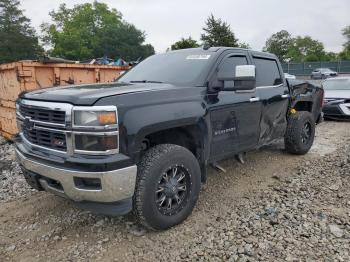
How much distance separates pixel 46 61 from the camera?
6820 mm

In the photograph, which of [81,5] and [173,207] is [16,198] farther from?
[81,5]

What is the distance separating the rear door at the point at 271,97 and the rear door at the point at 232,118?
8.5 inches

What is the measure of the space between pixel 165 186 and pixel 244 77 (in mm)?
1447

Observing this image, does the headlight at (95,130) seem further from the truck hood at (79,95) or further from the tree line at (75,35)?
the tree line at (75,35)

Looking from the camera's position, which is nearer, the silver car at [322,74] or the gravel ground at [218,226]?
the gravel ground at [218,226]

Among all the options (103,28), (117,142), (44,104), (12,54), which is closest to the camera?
(117,142)

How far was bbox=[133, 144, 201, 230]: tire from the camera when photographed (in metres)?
2.99

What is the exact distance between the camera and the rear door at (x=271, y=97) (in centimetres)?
457

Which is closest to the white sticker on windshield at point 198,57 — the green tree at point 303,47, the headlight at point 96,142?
the headlight at point 96,142

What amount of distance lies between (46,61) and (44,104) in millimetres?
4357

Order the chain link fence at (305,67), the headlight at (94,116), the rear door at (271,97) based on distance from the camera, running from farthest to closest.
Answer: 1. the chain link fence at (305,67)
2. the rear door at (271,97)
3. the headlight at (94,116)

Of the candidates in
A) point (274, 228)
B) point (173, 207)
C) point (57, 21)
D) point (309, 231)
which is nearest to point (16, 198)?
point (173, 207)

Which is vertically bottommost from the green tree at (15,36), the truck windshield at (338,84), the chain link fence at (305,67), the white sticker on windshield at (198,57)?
the truck windshield at (338,84)

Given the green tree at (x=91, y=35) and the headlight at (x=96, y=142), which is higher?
the green tree at (x=91, y=35)
